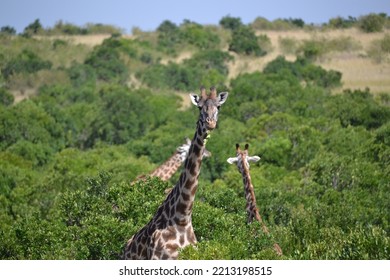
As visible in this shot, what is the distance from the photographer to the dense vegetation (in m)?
16.5

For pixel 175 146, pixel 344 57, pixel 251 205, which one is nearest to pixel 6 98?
pixel 175 146

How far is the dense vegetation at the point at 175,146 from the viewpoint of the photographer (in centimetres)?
1647

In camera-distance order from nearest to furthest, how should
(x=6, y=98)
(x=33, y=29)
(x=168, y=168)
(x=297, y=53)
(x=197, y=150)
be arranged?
1. (x=197, y=150)
2. (x=168, y=168)
3. (x=6, y=98)
4. (x=297, y=53)
5. (x=33, y=29)

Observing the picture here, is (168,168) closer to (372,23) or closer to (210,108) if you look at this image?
(210,108)

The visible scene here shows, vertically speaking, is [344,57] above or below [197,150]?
below

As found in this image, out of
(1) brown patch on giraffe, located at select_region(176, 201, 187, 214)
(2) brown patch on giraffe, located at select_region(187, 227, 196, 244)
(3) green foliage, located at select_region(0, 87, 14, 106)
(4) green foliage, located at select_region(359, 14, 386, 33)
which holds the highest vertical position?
(4) green foliage, located at select_region(359, 14, 386, 33)

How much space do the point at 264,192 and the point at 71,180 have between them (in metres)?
9.02

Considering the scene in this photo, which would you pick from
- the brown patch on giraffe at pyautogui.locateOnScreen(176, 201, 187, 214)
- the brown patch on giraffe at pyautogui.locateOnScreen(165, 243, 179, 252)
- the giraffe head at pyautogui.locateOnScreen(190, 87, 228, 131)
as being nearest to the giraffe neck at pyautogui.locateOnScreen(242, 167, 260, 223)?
the brown patch on giraffe at pyautogui.locateOnScreen(176, 201, 187, 214)

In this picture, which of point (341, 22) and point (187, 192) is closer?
point (187, 192)

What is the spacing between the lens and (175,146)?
43.3 m

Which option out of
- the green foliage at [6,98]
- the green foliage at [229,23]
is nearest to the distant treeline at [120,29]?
the green foliage at [229,23]

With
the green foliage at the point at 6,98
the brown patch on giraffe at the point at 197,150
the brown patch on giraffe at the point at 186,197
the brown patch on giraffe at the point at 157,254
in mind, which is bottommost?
the green foliage at the point at 6,98

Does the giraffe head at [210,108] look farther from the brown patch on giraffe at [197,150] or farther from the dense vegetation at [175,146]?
the dense vegetation at [175,146]

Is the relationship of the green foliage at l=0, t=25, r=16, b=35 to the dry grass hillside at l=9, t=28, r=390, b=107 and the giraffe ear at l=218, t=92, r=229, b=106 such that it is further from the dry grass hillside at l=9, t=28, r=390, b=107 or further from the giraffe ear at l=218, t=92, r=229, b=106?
the giraffe ear at l=218, t=92, r=229, b=106
